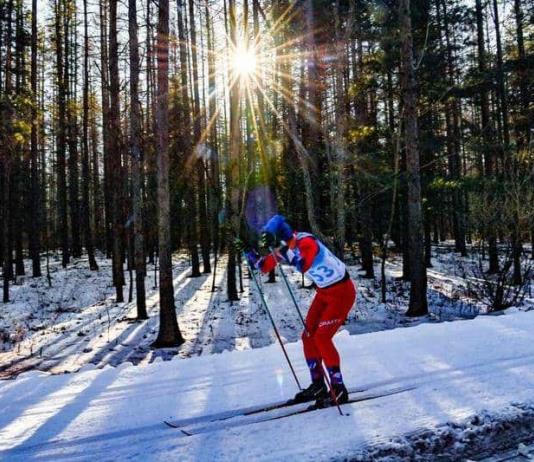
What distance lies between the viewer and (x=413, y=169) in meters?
14.1

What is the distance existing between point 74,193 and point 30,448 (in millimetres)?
28852

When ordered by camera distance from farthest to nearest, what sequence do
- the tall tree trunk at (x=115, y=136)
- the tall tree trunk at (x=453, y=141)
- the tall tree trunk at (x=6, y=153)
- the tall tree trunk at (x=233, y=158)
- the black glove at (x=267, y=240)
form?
the tall tree trunk at (x=453, y=141), the tall tree trunk at (x=115, y=136), the tall tree trunk at (x=233, y=158), the tall tree trunk at (x=6, y=153), the black glove at (x=267, y=240)

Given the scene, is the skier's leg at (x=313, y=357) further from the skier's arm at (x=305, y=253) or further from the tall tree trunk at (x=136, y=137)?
the tall tree trunk at (x=136, y=137)

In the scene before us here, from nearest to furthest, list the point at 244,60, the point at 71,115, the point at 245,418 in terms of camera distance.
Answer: the point at 245,418, the point at 244,60, the point at 71,115

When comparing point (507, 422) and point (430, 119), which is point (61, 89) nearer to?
point (430, 119)

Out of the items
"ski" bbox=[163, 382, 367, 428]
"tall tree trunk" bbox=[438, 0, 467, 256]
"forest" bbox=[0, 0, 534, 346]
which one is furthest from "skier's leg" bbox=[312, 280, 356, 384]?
"tall tree trunk" bbox=[438, 0, 467, 256]

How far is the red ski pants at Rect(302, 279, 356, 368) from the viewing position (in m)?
5.28

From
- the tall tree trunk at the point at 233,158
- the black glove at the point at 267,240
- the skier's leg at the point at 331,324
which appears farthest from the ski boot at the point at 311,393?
the tall tree trunk at the point at 233,158

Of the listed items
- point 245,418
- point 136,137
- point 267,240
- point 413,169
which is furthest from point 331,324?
point 136,137

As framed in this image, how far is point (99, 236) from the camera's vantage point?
4419 cm

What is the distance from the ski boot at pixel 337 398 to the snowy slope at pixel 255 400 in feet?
0.54

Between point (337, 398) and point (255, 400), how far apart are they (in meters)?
1.02

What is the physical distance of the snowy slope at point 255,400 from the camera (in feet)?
14.7

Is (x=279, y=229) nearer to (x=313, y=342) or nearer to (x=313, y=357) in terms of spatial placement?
(x=313, y=342)
